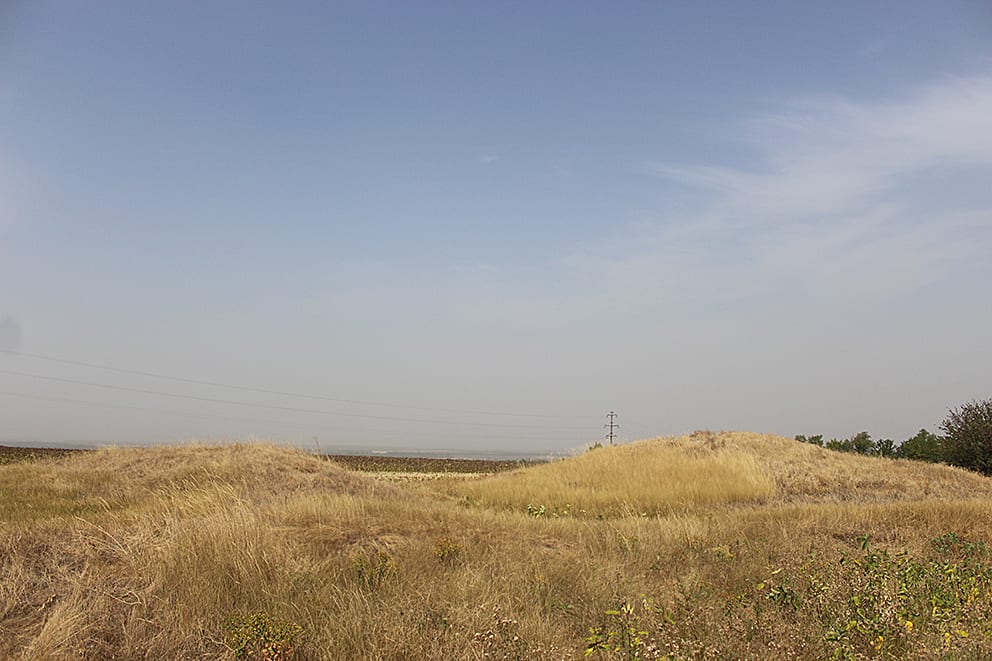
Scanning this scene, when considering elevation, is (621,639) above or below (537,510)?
above

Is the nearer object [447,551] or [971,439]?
[447,551]

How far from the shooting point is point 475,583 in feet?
24.8

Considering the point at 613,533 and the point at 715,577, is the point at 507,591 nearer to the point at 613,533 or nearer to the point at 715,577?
the point at 715,577

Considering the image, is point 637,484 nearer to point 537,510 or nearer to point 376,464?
point 537,510

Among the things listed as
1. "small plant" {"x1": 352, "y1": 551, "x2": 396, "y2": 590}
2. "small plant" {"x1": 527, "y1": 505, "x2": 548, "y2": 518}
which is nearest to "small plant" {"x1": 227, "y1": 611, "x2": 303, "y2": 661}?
"small plant" {"x1": 352, "y1": 551, "x2": 396, "y2": 590}

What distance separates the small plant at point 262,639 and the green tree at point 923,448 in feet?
115

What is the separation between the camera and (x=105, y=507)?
43.2 ft

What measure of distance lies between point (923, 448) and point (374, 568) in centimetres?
3726

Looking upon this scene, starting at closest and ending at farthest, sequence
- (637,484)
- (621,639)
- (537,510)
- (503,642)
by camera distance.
A: 1. (621,639)
2. (503,642)
3. (537,510)
4. (637,484)

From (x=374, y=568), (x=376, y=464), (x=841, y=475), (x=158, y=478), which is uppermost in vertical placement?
(x=841, y=475)

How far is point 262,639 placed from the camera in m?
5.93

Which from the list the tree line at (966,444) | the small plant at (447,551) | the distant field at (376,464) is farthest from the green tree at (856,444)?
the small plant at (447,551)

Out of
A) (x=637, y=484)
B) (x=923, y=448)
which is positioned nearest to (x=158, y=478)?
(x=637, y=484)

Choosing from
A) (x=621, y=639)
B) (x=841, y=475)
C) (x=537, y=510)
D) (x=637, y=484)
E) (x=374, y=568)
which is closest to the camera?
(x=621, y=639)
